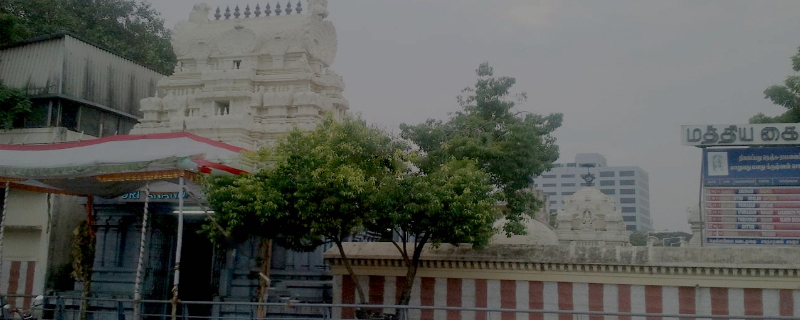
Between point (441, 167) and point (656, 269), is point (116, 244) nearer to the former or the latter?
point (441, 167)

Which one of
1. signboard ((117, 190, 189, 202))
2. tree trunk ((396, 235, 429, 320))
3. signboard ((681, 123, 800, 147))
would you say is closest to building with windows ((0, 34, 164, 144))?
signboard ((117, 190, 189, 202))

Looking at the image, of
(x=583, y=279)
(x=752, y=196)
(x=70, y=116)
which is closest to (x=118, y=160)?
(x=583, y=279)

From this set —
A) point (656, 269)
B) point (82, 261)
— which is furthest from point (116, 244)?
point (656, 269)

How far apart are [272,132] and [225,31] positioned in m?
5.00

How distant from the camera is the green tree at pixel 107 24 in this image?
35812mm

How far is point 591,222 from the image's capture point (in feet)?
111

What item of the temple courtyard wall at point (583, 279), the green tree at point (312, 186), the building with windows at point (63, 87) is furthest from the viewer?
the building with windows at point (63, 87)

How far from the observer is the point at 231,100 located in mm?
27250

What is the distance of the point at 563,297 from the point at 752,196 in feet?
16.5

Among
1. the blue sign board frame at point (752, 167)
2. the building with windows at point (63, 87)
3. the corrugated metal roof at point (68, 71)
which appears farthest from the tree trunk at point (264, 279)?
the corrugated metal roof at point (68, 71)

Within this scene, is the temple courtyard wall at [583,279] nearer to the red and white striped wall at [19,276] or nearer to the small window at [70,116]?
the red and white striped wall at [19,276]

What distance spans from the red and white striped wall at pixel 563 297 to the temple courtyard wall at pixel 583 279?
2 centimetres

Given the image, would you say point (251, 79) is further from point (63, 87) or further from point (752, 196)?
point (752, 196)

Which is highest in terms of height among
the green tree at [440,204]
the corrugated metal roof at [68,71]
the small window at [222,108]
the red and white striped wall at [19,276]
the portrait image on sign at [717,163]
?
the corrugated metal roof at [68,71]
